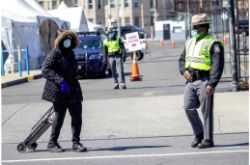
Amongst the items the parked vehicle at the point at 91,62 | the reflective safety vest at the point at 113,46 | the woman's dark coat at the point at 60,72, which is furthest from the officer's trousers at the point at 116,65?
the woman's dark coat at the point at 60,72

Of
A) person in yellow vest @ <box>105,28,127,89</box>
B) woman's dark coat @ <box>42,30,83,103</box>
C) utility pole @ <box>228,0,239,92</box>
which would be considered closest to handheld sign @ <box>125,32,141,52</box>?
person in yellow vest @ <box>105,28,127,89</box>

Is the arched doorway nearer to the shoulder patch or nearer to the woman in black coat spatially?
the woman in black coat

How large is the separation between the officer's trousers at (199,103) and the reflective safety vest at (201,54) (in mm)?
201

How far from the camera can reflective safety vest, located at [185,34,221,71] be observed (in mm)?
9055

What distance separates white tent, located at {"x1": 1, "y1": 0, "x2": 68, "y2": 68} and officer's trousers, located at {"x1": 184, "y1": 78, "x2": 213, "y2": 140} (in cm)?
2032

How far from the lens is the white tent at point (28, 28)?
96.4 feet

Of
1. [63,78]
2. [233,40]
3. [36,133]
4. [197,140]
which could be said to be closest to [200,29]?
[197,140]

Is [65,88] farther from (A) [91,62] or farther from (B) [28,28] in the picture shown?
(B) [28,28]

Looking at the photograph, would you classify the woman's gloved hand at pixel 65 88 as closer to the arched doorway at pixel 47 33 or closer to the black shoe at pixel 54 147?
the black shoe at pixel 54 147

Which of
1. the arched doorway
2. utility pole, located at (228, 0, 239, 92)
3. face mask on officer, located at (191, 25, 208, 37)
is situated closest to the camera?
face mask on officer, located at (191, 25, 208, 37)

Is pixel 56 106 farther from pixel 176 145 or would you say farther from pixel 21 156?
pixel 176 145

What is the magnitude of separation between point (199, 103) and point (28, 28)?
22170mm

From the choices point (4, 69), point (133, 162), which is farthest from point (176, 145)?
point (4, 69)

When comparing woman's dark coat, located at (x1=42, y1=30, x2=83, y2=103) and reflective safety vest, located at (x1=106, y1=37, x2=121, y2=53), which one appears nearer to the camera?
woman's dark coat, located at (x1=42, y1=30, x2=83, y2=103)
